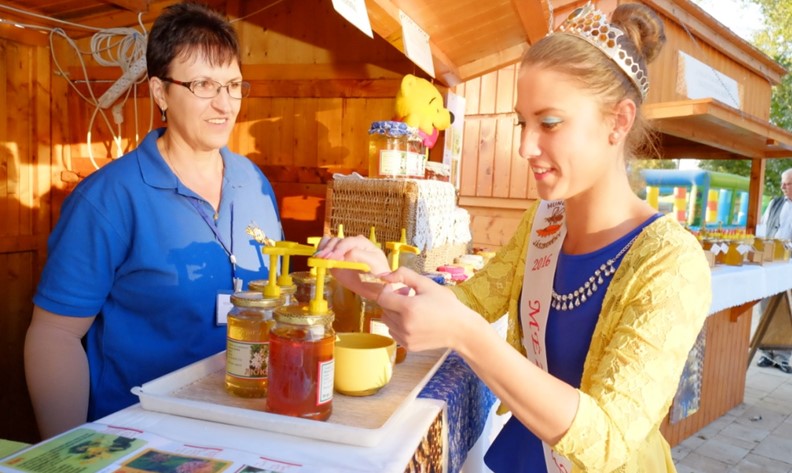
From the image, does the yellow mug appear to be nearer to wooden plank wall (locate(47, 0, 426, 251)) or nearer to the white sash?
the white sash

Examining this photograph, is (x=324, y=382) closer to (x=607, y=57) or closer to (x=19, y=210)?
(x=607, y=57)

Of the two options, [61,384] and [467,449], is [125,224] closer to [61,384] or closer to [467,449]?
[61,384]

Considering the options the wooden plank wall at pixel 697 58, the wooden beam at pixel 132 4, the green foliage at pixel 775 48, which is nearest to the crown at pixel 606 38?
the wooden plank wall at pixel 697 58

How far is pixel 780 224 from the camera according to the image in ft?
20.5

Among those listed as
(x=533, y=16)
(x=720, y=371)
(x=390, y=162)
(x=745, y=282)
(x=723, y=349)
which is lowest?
(x=720, y=371)

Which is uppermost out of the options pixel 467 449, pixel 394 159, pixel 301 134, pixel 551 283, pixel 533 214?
pixel 301 134

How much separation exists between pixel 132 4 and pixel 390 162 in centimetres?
223

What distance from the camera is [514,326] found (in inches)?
58.4

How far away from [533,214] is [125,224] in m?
1.14

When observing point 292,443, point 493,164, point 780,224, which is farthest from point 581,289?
point 780,224

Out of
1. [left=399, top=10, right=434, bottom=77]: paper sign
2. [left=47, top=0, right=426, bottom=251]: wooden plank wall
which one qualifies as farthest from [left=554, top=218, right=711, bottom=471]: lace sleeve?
[left=47, top=0, right=426, bottom=251]: wooden plank wall

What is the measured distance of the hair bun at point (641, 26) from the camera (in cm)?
122

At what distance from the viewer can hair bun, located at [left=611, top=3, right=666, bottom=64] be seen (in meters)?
1.22

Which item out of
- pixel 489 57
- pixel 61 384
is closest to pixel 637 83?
pixel 61 384
